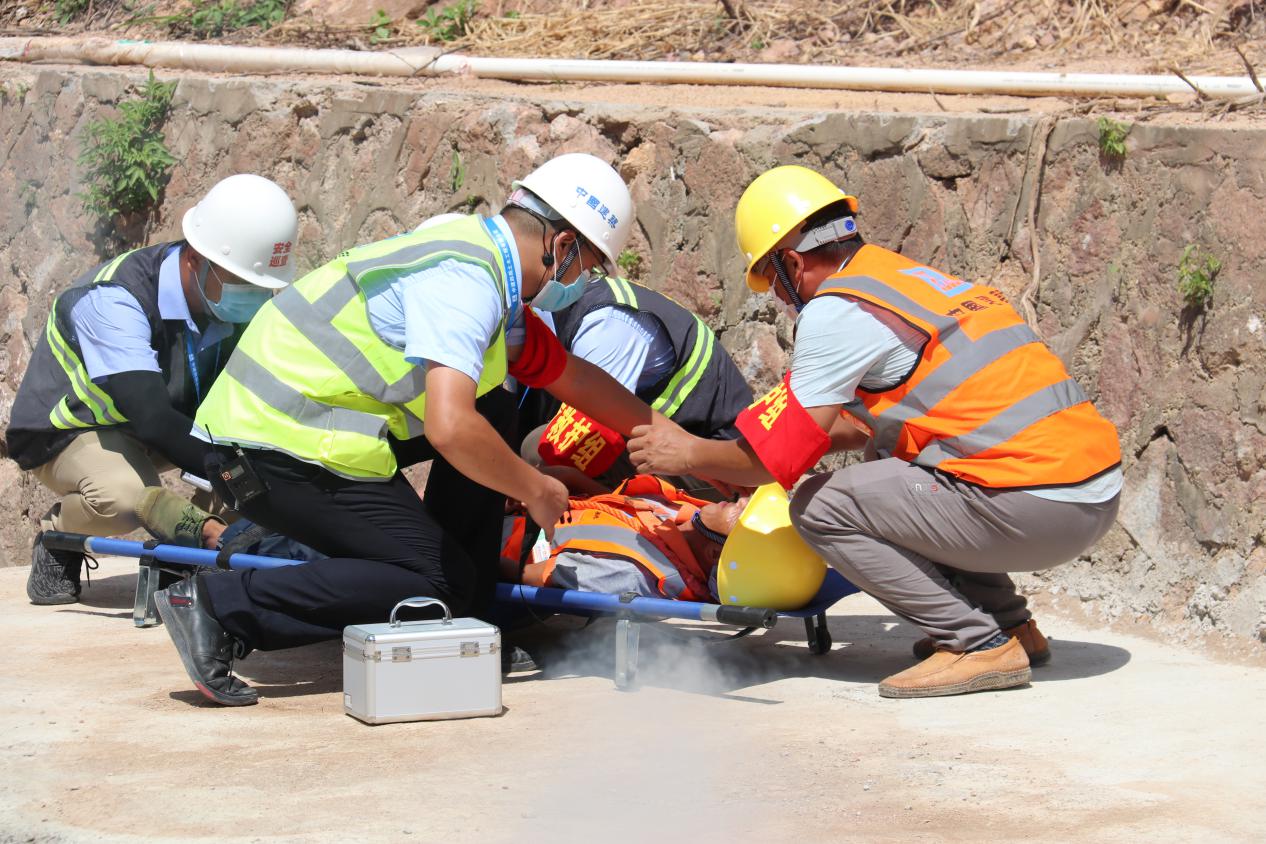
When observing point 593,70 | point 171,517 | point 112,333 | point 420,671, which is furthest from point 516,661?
point 593,70

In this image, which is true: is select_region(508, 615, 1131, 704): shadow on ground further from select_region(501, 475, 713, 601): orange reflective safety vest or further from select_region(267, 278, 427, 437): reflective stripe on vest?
Result: select_region(267, 278, 427, 437): reflective stripe on vest

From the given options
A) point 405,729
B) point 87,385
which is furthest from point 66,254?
point 405,729

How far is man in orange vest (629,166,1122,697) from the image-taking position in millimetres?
3834

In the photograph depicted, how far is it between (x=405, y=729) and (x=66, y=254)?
216 inches

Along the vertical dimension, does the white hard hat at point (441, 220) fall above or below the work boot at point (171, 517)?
above

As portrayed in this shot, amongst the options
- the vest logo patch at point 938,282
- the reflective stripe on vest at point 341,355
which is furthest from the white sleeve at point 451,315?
the vest logo patch at point 938,282

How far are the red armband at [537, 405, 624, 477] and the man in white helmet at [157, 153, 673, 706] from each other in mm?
969

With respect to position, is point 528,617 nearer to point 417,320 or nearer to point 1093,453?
point 417,320

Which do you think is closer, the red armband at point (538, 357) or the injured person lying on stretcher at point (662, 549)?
the injured person lying on stretcher at point (662, 549)

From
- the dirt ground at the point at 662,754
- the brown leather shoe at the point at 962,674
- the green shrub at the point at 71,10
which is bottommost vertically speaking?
the dirt ground at the point at 662,754

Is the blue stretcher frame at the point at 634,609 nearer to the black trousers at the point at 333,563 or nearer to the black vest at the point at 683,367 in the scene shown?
the black trousers at the point at 333,563

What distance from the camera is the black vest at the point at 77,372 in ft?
16.9

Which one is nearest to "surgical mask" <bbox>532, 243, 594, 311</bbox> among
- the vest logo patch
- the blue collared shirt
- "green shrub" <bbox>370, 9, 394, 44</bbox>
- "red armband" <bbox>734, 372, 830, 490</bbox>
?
the blue collared shirt

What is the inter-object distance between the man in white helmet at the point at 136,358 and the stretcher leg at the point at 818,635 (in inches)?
82.6
